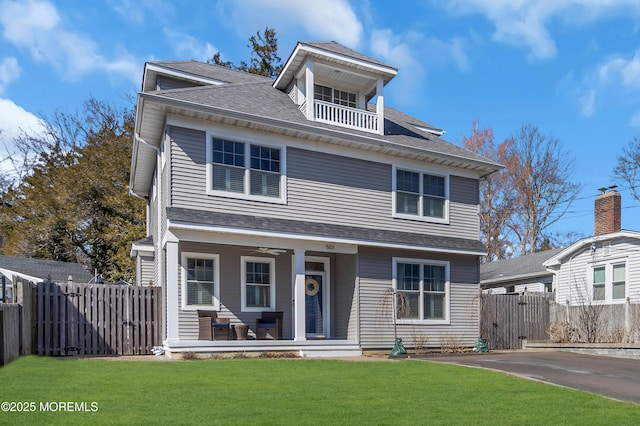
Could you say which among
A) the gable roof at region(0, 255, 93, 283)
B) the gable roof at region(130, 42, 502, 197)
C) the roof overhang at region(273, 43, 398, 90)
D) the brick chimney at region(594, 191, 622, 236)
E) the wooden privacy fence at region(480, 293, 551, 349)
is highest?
the roof overhang at region(273, 43, 398, 90)

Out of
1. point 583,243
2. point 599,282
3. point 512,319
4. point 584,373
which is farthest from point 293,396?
point 583,243

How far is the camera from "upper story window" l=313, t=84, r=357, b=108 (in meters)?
18.3

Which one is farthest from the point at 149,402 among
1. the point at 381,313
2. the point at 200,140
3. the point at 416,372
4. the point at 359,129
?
the point at 359,129

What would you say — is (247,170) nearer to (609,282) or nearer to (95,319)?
(95,319)

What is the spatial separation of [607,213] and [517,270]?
7344 millimetres

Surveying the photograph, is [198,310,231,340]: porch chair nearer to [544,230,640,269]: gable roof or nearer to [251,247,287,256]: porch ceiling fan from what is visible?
[251,247,287,256]: porch ceiling fan

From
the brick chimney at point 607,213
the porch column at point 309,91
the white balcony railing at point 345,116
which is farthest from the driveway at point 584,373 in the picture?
the brick chimney at point 607,213

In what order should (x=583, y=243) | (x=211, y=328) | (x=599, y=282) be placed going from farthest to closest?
(x=583, y=243)
(x=599, y=282)
(x=211, y=328)

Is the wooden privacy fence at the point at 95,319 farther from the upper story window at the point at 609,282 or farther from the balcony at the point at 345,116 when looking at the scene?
the upper story window at the point at 609,282

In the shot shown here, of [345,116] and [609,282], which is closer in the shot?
[345,116]

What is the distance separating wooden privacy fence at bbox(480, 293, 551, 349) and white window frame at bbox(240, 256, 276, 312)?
724cm

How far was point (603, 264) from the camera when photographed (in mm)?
22266

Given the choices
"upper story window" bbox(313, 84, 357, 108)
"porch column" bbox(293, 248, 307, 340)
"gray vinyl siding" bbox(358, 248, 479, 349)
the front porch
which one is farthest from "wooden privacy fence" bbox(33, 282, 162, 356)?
"upper story window" bbox(313, 84, 357, 108)

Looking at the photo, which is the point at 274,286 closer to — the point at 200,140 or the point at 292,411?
the point at 200,140
